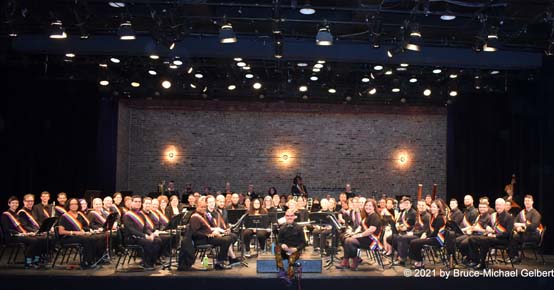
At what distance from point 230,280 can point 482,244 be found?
5.34m

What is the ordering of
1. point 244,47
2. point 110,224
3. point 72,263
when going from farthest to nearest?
point 244,47, point 72,263, point 110,224

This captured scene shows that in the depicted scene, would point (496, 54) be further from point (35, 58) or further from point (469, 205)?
point (35, 58)

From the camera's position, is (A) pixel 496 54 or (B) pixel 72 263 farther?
(A) pixel 496 54

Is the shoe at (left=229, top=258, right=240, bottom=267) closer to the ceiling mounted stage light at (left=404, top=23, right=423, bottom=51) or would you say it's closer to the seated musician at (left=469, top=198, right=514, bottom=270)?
the seated musician at (left=469, top=198, right=514, bottom=270)

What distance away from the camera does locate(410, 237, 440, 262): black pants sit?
11891mm

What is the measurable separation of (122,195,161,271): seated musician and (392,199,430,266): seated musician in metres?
5.28

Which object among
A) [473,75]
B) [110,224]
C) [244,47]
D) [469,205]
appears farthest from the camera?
[473,75]

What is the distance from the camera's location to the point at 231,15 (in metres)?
13.0

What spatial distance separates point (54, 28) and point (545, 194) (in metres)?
12.3

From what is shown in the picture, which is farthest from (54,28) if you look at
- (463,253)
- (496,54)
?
(496,54)

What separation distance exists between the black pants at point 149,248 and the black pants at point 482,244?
6656 millimetres

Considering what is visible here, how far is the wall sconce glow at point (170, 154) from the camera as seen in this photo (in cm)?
2316

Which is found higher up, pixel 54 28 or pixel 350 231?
pixel 54 28

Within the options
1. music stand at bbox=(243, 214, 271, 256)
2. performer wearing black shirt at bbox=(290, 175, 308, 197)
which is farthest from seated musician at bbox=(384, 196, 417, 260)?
performer wearing black shirt at bbox=(290, 175, 308, 197)
